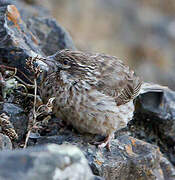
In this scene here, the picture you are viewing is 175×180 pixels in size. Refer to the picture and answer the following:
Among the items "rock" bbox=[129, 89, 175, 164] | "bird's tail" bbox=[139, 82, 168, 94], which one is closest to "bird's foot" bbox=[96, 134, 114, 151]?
"rock" bbox=[129, 89, 175, 164]

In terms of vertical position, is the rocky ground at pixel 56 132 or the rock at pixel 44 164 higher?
the rock at pixel 44 164

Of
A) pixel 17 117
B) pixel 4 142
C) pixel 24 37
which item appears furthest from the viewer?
pixel 24 37

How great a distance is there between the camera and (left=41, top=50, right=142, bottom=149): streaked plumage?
6168mm

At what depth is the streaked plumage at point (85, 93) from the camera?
243 inches

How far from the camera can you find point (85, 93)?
627cm

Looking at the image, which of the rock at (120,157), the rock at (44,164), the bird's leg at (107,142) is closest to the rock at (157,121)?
the rock at (120,157)

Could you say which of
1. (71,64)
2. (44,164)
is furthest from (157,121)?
(44,164)

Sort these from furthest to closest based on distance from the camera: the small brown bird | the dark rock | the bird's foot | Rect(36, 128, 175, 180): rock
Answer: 1. the bird's foot
2. the small brown bird
3. the dark rock
4. Rect(36, 128, 175, 180): rock

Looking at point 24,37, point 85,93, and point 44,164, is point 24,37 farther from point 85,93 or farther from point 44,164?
point 44,164

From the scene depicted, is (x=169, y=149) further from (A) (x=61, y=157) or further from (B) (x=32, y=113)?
(A) (x=61, y=157)

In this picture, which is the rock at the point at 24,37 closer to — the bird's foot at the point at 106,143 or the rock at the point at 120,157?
the rock at the point at 120,157

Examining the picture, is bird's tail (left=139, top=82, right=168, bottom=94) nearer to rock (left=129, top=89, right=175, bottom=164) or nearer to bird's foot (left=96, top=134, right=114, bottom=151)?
rock (left=129, top=89, right=175, bottom=164)

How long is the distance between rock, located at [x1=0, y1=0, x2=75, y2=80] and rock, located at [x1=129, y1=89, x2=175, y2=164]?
5.42 ft

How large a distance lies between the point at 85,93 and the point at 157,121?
78.0 inches
